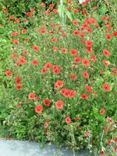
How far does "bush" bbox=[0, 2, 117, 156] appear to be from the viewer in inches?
148

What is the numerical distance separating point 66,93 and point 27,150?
0.62 meters

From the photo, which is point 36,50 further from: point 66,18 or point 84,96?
point 66,18

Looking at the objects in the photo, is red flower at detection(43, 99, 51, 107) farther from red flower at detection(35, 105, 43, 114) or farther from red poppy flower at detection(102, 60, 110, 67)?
red poppy flower at detection(102, 60, 110, 67)

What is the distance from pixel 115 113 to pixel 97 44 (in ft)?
3.04

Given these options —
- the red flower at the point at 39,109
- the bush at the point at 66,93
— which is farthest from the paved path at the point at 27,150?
the red flower at the point at 39,109

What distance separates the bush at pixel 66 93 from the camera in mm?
3771

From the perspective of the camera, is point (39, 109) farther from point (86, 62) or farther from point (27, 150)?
point (86, 62)

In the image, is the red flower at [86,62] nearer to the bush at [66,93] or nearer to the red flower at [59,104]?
the bush at [66,93]

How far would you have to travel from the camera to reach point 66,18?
5.77 metres

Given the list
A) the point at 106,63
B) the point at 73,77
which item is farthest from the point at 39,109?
the point at 106,63

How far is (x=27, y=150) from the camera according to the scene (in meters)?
3.94

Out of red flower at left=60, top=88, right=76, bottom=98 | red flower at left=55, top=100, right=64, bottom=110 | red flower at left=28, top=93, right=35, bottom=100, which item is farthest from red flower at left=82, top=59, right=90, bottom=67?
red flower at left=28, top=93, right=35, bottom=100

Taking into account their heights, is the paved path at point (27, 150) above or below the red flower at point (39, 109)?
below

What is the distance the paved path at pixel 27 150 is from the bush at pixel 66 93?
0.06 meters
